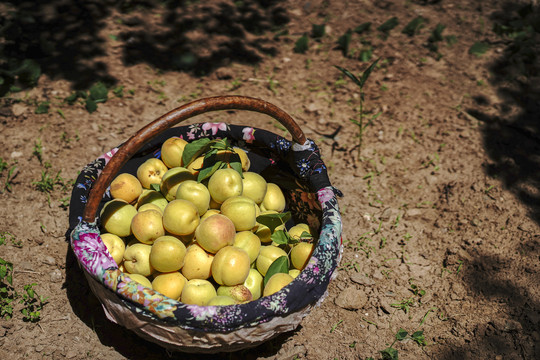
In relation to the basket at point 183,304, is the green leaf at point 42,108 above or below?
below

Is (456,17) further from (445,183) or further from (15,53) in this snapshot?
(15,53)

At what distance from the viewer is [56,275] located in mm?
2764

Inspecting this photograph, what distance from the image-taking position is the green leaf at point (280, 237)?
2387 millimetres

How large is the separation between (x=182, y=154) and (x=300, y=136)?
755 mm

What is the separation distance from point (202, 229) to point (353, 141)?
2036 millimetres

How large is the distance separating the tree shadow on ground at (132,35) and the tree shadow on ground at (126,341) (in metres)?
2.34

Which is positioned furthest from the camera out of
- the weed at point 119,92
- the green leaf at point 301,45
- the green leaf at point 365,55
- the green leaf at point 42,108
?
the green leaf at point 301,45

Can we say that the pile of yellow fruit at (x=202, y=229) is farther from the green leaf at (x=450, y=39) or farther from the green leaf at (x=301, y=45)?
the green leaf at (x=450, y=39)

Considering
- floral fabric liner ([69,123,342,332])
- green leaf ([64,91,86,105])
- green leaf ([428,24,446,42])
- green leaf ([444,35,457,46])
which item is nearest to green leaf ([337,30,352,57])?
green leaf ([428,24,446,42])

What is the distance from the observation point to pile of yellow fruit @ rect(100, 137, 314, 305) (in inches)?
86.0

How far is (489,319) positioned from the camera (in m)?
2.66

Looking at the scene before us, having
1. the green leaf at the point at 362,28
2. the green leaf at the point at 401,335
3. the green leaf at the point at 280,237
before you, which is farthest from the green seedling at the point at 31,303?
the green leaf at the point at 362,28

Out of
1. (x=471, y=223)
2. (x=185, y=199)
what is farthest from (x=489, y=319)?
(x=185, y=199)

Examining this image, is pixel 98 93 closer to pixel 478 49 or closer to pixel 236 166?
pixel 236 166
